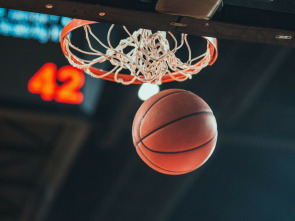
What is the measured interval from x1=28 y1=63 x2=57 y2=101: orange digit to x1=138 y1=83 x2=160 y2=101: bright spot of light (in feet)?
4.18

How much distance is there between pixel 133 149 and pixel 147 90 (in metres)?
2.45

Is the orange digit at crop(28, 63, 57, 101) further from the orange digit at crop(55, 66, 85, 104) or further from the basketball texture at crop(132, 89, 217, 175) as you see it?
the basketball texture at crop(132, 89, 217, 175)

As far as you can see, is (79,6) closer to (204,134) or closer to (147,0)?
(147,0)

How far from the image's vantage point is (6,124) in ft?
23.6

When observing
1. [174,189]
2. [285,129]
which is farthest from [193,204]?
[285,129]

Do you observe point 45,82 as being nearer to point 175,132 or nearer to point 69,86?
point 69,86

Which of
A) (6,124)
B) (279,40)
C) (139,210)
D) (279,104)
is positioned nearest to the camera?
(279,40)

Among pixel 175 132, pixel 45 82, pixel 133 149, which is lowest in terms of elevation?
pixel 133 149

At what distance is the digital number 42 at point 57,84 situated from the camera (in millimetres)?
6219

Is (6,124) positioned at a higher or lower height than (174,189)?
higher

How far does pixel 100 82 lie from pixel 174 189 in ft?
12.9

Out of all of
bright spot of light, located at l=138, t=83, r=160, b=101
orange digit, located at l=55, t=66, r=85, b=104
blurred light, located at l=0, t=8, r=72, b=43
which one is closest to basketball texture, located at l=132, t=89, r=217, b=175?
blurred light, located at l=0, t=8, r=72, b=43

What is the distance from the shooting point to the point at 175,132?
307 centimetres

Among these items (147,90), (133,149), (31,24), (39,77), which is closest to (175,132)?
Answer: (31,24)
